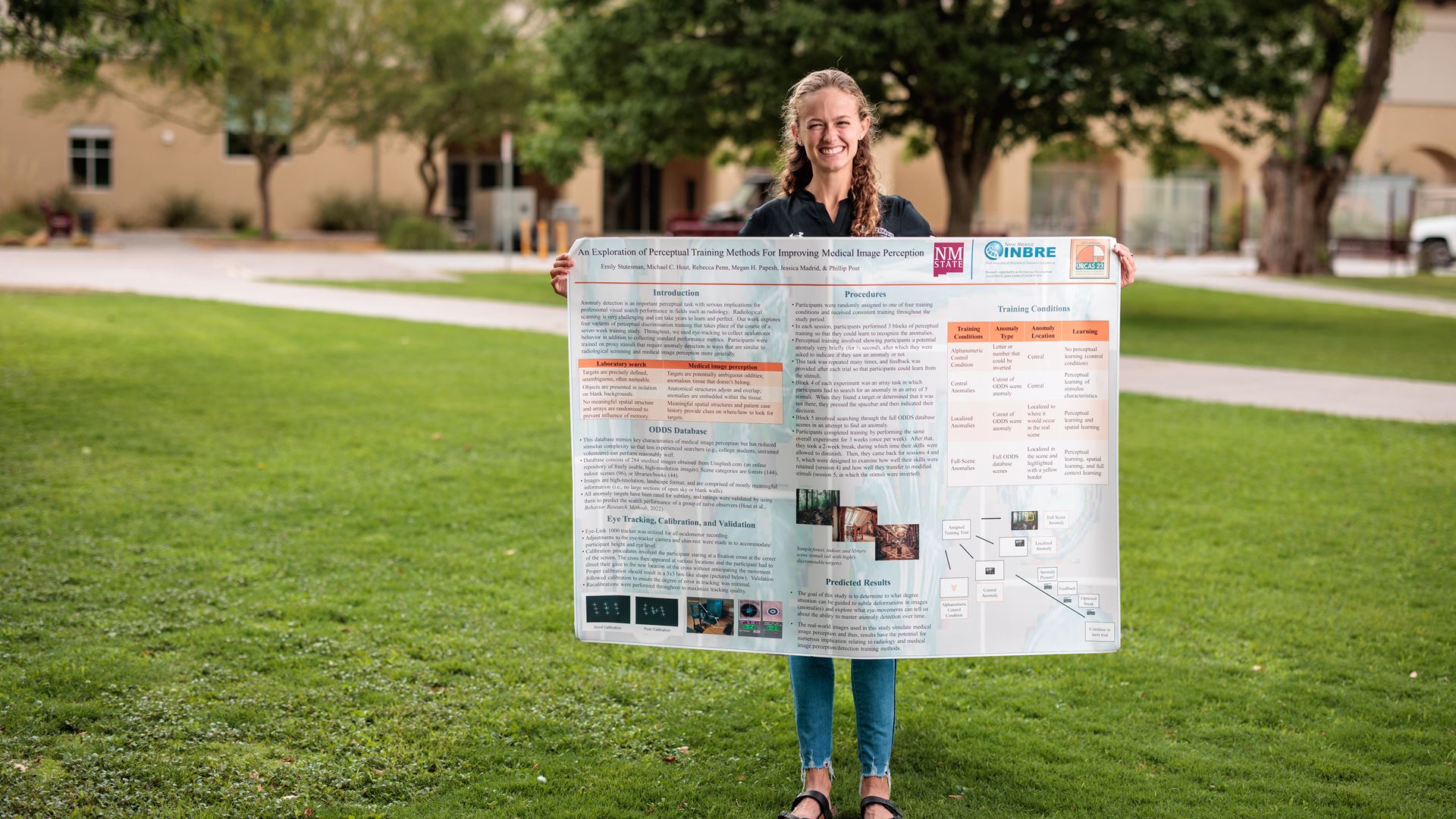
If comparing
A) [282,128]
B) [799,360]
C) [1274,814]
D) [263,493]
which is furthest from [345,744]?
[282,128]

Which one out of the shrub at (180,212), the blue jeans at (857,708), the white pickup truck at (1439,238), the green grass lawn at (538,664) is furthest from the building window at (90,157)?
the blue jeans at (857,708)

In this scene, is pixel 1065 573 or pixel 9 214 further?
pixel 9 214

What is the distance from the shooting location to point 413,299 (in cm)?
1995

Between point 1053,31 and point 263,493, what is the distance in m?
13.8

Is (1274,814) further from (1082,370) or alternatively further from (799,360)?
(799,360)

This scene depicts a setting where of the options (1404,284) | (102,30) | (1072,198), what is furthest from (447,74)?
(102,30)

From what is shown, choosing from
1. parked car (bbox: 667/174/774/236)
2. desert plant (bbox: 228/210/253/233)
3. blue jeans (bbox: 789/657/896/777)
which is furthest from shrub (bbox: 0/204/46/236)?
blue jeans (bbox: 789/657/896/777)

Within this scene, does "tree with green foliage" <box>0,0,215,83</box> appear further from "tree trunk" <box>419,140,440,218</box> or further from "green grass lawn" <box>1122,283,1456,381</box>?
"tree trunk" <box>419,140,440,218</box>

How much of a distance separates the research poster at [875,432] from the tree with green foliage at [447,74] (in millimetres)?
31320

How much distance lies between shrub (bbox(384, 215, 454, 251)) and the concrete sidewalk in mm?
1478

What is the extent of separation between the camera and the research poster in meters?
3.66

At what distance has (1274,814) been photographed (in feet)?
13.0

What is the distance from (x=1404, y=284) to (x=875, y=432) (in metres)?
27.8

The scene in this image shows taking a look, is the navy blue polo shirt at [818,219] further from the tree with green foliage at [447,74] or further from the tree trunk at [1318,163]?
the tree with green foliage at [447,74]
